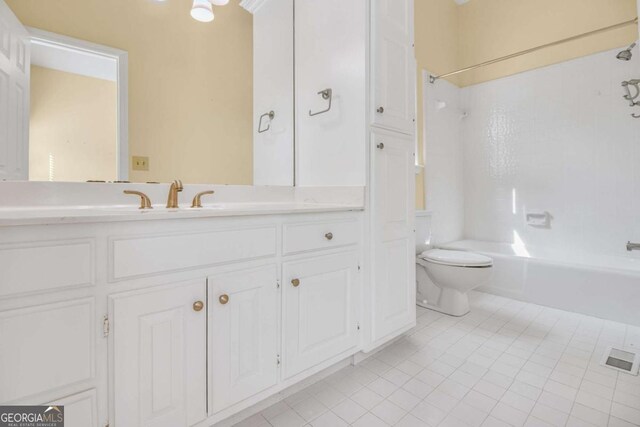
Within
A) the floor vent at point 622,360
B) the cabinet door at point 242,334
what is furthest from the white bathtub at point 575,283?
the cabinet door at point 242,334

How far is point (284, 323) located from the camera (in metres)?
1.24

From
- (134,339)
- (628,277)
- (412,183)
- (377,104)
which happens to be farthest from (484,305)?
(134,339)

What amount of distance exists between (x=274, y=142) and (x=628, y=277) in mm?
2455

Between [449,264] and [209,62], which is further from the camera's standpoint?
[449,264]

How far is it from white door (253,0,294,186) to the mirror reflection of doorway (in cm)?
69

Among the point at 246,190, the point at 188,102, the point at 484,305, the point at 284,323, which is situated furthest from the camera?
the point at 484,305

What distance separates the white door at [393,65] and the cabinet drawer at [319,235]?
568 mm

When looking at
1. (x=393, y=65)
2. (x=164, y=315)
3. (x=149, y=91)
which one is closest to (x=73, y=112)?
(x=149, y=91)

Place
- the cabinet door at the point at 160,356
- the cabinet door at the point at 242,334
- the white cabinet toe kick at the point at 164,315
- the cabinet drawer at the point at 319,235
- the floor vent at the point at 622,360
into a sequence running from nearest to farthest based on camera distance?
1. the white cabinet toe kick at the point at 164,315
2. the cabinet door at the point at 160,356
3. the cabinet door at the point at 242,334
4. the cabinet drawer at the point at 319,235
5. the floor vent at the point at 622,360

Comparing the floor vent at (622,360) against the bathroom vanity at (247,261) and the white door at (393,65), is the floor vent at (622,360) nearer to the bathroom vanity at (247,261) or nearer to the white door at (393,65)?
the bathroom vanity at (247,261)

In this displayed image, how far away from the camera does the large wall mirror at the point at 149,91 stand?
3.78 ft

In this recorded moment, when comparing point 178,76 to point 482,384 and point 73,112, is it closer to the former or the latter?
point 73,112

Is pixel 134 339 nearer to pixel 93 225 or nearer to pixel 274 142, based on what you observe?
pixel 93 225

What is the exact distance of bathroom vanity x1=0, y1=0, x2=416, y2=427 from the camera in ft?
2.57
